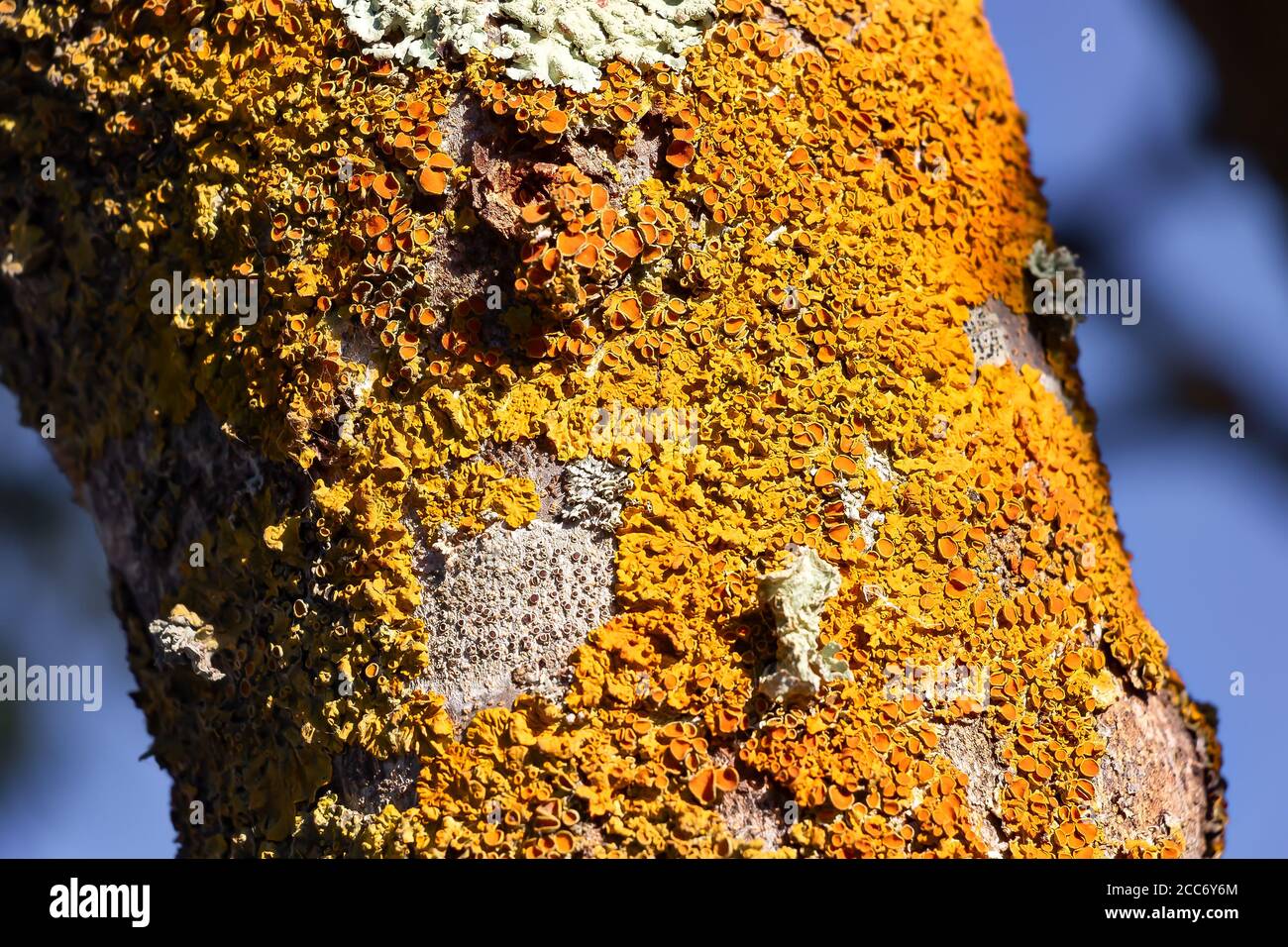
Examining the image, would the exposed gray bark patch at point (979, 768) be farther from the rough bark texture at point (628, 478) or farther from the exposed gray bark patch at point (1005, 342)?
the exposed gray bark patch at point (1005, 342)

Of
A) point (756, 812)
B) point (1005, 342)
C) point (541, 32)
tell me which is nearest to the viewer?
point (756, 812)

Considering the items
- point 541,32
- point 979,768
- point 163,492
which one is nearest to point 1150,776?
point 979,768

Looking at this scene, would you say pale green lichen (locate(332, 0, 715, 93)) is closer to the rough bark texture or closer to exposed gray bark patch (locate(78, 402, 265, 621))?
the rough bark texture

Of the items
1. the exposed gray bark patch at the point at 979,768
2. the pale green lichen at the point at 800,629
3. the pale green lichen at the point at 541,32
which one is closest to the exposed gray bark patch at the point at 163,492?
the pale green lichen at the point at 541,32

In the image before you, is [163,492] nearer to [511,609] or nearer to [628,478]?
[511,609]

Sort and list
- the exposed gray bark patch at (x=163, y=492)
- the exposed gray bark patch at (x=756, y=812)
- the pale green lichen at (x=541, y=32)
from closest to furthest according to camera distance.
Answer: the exposed gray bark patch at (x=756, y=812) < the pale green lichen at (x=541, y=32) < the exposed gray bark patch at (x=163, y=492)

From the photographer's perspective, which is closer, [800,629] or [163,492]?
[800,629]
